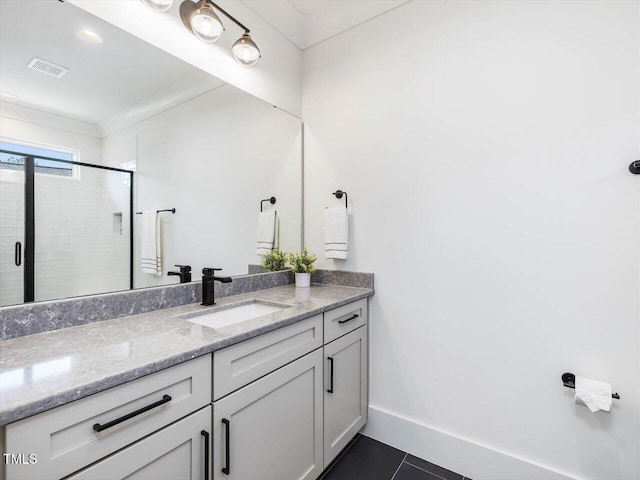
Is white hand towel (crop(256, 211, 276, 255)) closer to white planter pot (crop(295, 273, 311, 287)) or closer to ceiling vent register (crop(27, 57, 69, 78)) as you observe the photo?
white planter pot (crop(295, 273, 311, 287))

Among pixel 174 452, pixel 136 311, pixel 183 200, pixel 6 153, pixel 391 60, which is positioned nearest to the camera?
pixel 174 452


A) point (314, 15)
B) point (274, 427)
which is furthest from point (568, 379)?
point (314, 15)

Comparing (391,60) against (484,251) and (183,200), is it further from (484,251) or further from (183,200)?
(183,200)

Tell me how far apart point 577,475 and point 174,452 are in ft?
5.45

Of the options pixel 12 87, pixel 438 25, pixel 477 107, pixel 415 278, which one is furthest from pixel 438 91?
pixel 12 87

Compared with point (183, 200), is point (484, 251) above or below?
below

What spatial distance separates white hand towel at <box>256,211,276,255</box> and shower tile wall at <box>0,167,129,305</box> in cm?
81

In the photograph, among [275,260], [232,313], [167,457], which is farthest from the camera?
[275,260]

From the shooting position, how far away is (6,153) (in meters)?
1.02

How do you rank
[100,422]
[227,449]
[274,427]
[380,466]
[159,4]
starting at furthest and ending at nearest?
[380,466]
[159,4]
[274,427]
[227,449]
[100,422]

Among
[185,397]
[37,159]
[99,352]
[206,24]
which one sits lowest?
[185,397]

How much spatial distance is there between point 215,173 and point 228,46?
28.1 inches

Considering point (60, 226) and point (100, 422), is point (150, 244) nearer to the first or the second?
point (60, 226)

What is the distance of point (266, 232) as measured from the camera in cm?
204
